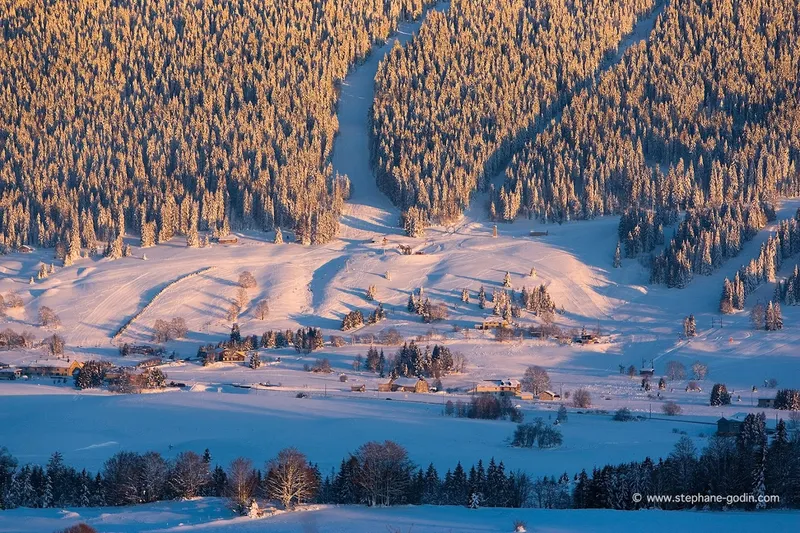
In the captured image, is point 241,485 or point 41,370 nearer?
point 241,485

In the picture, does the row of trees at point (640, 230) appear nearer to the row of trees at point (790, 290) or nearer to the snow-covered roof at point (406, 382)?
the row of trees at point (790, 290)

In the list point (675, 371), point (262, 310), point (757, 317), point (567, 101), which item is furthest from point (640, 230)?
point (567, 101)

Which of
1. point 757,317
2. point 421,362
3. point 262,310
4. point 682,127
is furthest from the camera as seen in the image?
point 682,127

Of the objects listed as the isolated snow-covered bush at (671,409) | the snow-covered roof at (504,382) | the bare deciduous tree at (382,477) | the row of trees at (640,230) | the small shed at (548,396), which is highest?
the row of trees at (640,230)

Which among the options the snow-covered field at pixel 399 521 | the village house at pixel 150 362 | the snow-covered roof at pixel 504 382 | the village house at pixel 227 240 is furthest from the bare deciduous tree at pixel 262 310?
the snow-covered field at pixel 399 521

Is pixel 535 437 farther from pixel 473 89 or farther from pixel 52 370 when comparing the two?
pixel 473 89

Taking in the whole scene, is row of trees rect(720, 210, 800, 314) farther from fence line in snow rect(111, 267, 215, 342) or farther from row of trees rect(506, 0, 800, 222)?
fence line in snow rect(111, 267, 215, 342)

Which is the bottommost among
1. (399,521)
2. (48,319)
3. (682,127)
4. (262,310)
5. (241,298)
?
(399,521)
